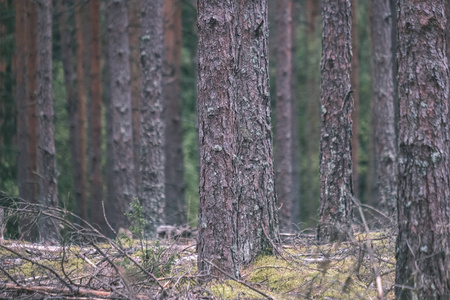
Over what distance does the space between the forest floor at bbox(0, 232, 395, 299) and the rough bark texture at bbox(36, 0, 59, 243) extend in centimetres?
469

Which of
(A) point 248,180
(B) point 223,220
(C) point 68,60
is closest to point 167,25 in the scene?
(C) point 68,60

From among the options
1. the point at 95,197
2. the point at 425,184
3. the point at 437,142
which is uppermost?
the point at 437,142

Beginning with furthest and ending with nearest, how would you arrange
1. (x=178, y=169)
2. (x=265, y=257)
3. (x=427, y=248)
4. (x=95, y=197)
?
(x=178, y=169) < (x=95, y=197) < (x=265, y=257) < (x=427, y=248)

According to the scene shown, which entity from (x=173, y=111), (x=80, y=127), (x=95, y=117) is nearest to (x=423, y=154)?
(x=95, y=117)

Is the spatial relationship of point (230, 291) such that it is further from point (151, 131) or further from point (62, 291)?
point (151, 131)

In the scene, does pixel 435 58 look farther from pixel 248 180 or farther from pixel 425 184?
pixel 248 180

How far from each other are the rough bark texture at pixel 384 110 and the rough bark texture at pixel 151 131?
5.17 meters

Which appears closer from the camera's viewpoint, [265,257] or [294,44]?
[265,257]

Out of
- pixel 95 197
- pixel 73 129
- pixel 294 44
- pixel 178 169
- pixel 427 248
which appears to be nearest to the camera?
pixel 427 248

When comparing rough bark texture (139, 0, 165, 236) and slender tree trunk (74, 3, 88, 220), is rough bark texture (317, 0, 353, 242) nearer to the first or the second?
rough bark texture (139, 0, 165, 236)

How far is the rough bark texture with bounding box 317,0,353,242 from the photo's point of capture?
25.3ft

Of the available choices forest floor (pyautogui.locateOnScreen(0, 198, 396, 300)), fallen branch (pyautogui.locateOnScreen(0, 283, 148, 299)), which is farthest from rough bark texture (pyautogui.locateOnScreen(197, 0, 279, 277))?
fallen branch (pyautogui.locateOnScreen(0, 283, 148, 299))

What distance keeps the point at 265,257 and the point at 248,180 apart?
3.34 ft

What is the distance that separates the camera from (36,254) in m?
6.65
